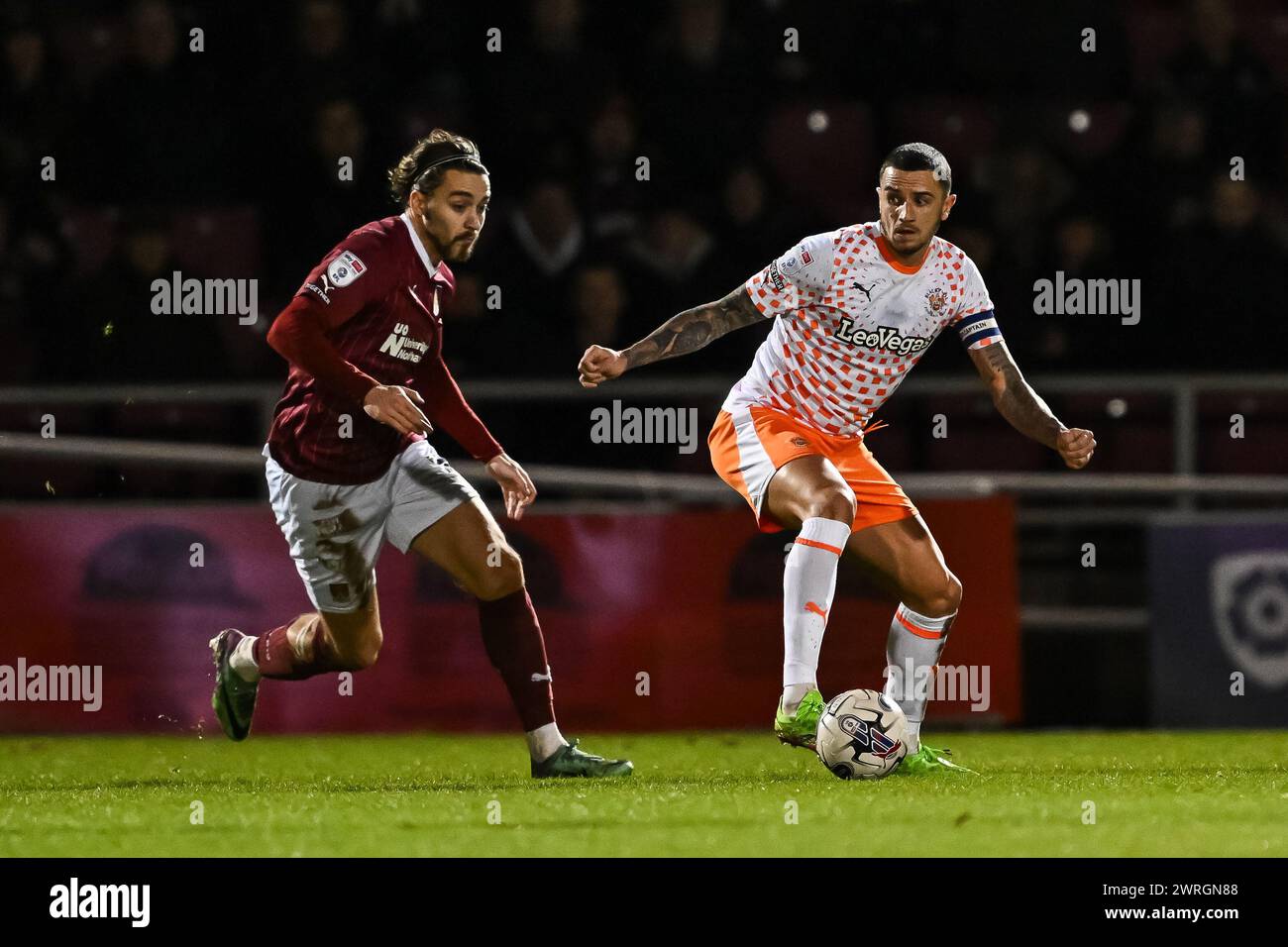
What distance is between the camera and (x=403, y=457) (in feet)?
21.1

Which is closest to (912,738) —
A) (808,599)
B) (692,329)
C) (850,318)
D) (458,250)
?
(808,599)

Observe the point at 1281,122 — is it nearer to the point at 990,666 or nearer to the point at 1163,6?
the point at 1163,6

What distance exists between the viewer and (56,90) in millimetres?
10648

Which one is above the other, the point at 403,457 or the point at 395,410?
the point at 395,410

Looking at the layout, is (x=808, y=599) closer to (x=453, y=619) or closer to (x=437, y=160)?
(x=437, y=160)

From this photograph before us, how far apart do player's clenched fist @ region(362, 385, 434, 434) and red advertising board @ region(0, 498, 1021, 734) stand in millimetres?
2830

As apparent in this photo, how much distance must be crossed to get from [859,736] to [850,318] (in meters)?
1.34

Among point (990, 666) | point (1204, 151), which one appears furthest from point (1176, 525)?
point (1204, 151)

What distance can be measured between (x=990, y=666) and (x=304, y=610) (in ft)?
9.32

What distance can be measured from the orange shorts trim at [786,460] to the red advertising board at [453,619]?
6.22ft

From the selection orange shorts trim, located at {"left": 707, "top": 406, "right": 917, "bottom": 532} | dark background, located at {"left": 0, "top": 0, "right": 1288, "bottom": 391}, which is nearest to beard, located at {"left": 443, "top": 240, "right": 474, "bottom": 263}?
orange shorts trim, located at {"left": 707, "top": 406, "right": 917, "bottom": 532}

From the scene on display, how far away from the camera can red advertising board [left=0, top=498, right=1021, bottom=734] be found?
8.56m

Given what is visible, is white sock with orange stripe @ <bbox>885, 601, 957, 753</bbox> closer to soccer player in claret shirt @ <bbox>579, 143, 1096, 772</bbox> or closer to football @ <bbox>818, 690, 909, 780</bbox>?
soccer player in claret shirt @ <bbox>579, 143, 1096, 772</bbox>

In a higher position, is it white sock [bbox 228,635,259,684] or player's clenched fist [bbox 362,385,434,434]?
player's clenched fist [bbox 362,385,434,434]
